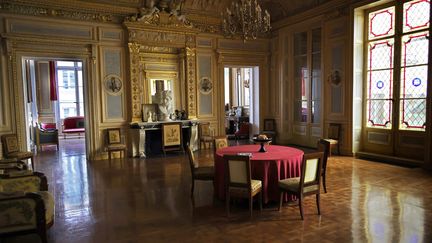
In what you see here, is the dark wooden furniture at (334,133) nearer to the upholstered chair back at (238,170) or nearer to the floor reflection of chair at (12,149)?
the upholstered chair back at (238,170)

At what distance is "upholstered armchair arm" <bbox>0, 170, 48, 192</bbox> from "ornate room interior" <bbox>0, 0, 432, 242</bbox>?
0.51 meters

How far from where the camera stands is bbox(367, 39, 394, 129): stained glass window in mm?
7047

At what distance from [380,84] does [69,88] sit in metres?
12.3

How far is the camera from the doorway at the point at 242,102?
412 inches

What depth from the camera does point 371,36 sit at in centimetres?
743

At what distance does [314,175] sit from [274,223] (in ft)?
2.60

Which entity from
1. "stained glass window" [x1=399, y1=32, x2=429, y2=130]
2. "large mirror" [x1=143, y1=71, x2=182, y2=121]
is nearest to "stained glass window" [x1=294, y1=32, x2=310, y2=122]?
"stained glass window" [x1=399, y1=32, x2=429, y2=130]

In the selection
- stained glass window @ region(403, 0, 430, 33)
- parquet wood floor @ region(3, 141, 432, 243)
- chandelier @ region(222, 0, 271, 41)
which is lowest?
parquet wood floor @ region(3, 141, 432, 243)

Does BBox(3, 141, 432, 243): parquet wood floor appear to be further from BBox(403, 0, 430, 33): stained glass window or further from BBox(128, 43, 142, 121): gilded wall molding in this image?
BBox(403, 0, 430, 33): stained glass window

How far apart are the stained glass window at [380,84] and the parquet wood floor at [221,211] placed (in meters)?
1.43

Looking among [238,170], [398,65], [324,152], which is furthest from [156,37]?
[398,65]

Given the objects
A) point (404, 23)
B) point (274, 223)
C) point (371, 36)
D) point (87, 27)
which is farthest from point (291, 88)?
point (274, 223)

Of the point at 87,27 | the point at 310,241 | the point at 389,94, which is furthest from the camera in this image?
the point at 87,27

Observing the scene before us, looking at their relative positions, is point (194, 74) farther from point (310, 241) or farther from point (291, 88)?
point (310, 241)
